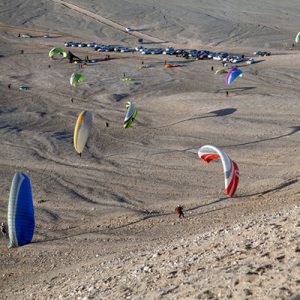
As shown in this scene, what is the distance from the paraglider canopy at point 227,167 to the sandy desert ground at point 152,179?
2.02 feet

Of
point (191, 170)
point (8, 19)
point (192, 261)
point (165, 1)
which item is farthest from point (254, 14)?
point (192, 261)

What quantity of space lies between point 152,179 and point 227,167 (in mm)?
5822

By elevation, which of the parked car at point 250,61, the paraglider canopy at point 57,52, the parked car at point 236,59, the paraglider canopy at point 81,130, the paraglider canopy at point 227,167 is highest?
the paraglider canopy at point 227,167

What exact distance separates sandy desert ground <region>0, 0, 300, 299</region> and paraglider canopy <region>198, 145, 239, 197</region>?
0.61 metres

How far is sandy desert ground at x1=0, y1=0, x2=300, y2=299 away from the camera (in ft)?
34.1

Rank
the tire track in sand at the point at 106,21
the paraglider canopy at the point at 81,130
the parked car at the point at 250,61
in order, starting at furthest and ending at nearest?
1. the tire track in sand at the point at 106,21
2. the parked car at the point at 250,61
3. the paraglider canopy at the point at 81,130

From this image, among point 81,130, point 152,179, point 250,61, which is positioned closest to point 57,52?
point 250,61

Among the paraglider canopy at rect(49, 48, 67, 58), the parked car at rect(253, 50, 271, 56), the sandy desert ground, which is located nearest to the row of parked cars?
the parked car at rect(253, 50, 271, 56)

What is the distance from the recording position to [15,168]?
2495 centimetres

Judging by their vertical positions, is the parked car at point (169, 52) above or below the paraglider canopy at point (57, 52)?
above

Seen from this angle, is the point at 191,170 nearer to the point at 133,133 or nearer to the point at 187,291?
the point at 133,133

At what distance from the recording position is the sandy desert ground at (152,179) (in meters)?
10.4

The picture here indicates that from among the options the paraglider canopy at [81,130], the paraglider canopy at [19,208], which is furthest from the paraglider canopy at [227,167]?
the paraglider canopy at [81,130]

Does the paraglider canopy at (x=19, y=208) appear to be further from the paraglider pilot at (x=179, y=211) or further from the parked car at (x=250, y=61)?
the parked car at (x=250, y=61)
